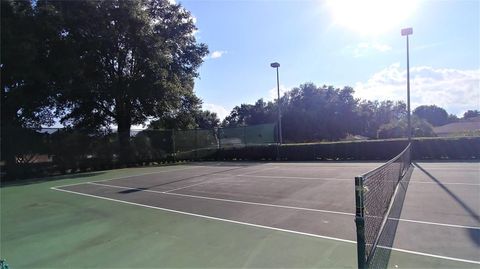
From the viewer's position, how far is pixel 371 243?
4.66 meters

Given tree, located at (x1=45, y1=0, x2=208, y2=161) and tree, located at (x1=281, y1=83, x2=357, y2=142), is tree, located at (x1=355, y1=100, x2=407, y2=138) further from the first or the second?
tree, located at (x1=45, y1=0, x2=208, y2=161)

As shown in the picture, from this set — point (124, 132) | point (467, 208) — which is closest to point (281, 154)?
point (124, 132)

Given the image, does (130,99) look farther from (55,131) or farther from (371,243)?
(371,243)

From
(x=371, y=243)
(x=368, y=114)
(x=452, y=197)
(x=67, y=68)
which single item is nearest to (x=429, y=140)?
(x=452, y=197)

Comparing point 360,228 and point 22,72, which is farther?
point 22,72

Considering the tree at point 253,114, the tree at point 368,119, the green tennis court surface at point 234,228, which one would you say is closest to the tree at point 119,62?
the green tennis court surface at point 234,228

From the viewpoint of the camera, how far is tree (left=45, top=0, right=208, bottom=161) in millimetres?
22312

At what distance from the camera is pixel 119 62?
26.0 metres

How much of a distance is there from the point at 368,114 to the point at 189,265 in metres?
65.1

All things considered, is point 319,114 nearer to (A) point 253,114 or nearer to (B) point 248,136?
(A) point 253,114

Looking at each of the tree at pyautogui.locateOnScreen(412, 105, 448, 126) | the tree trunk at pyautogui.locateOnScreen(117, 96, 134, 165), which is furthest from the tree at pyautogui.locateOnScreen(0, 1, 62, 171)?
the tree at pyautogui.locateOnScreen(412, 105, 448, 126)

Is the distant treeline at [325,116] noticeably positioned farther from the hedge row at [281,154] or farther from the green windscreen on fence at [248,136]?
the hedge row at [281,154]

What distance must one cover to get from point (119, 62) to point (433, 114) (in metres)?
102

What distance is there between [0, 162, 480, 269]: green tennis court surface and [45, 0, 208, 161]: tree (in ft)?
43.5
